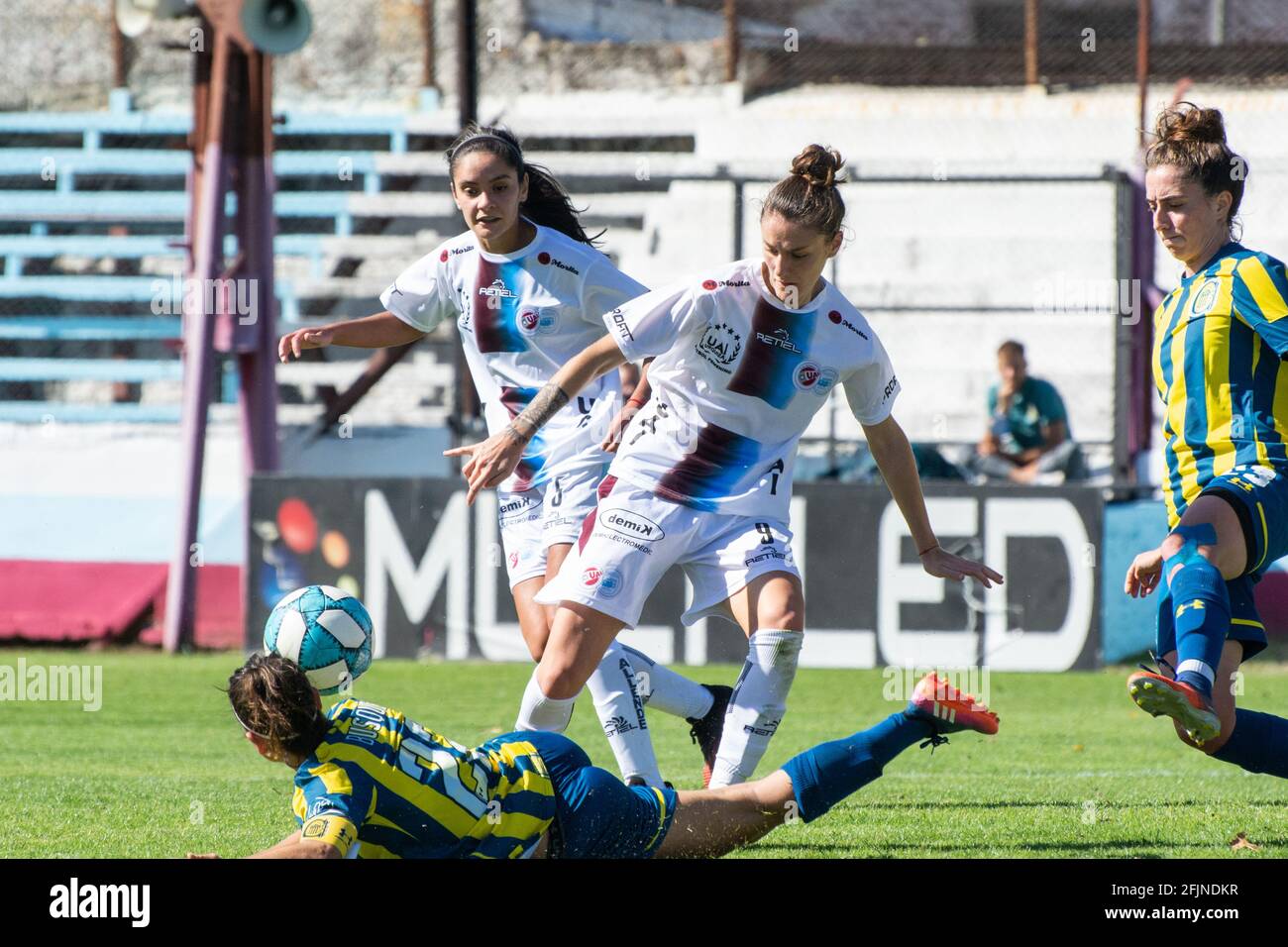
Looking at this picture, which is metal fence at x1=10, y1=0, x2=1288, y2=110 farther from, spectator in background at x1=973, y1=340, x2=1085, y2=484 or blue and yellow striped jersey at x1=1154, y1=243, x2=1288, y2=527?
blue and yellow striped jersey at x1=1154, y1=243, x2=1288, y2=527

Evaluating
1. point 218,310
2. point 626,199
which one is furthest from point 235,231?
point 626,199

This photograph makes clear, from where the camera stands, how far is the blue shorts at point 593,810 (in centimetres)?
416

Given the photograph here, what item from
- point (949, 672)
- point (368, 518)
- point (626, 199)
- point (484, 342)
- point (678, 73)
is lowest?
point (949, 672)

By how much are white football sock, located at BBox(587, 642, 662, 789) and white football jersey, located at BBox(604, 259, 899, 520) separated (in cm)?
72

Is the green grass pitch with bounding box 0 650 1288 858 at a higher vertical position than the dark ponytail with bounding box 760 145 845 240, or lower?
lower

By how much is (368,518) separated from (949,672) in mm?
4030

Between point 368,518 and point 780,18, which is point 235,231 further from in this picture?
point 780,18

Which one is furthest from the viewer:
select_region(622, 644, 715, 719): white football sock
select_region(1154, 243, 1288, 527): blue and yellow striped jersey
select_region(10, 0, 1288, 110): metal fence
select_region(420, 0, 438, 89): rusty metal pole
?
select_region(420, 0, 438, 89): rusty metal pole

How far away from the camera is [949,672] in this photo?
35.0 feet

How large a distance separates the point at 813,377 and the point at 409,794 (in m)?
1.88

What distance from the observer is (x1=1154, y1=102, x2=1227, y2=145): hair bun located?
192 inches

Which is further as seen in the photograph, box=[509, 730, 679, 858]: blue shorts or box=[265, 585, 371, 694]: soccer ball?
box=[265, 585, 371, 694]: soccer ball

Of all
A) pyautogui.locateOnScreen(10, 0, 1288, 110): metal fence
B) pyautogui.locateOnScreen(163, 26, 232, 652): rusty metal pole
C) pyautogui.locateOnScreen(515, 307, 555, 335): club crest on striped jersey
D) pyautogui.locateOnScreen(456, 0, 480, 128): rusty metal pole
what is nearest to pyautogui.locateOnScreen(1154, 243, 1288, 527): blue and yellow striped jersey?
pyautogui.locateOnScreen(515, 307, 555, 335): club crest on striped jersey
